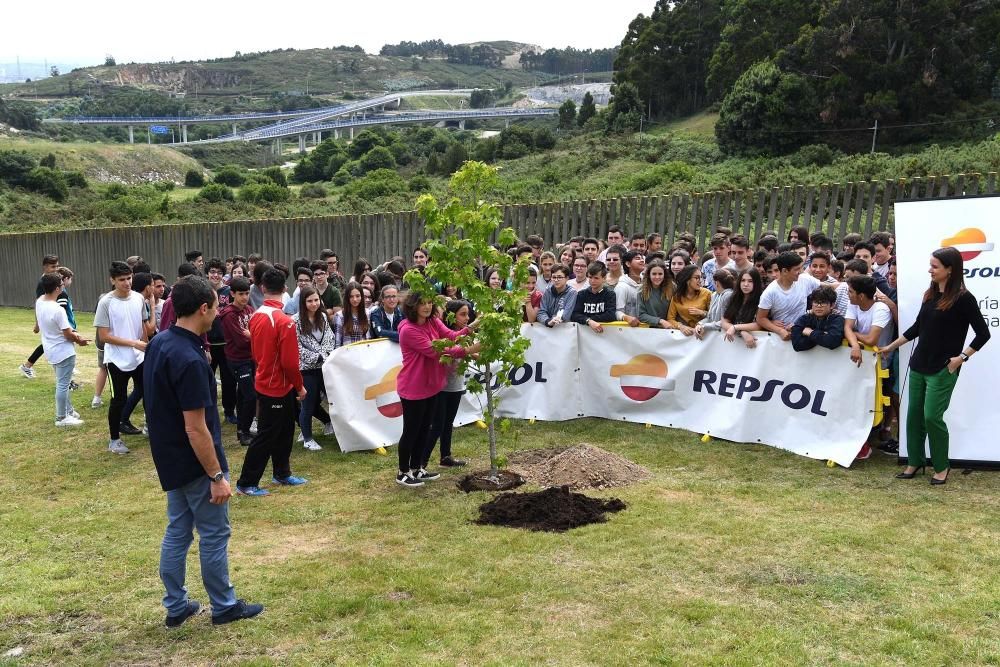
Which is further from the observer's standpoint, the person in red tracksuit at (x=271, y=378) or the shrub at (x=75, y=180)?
the shrub at (x=75, y=180)

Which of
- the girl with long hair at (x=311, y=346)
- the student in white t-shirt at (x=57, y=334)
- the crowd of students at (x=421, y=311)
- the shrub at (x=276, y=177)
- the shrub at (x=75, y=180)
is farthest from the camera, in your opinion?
the shrub at (x=276, y=177)

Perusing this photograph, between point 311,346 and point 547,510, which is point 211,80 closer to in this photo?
point 311,346

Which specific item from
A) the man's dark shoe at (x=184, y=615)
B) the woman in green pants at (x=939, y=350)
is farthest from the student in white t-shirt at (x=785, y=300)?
the man's dark shoe at (x=184, y=615)

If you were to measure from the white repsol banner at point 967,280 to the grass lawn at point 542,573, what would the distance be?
432 mm

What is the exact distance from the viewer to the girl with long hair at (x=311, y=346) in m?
8.67

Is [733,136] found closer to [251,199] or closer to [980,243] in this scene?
[251,199]

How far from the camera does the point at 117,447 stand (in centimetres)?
905

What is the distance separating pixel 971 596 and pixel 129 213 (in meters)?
37.1

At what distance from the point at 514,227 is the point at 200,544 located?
1156 cm

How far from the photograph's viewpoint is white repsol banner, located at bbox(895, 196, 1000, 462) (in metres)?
7.36

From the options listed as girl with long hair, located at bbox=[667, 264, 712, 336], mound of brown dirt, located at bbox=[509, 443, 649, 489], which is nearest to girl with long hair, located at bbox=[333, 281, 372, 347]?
mound of brown dirt, located at bbox=[509, 443, 649, 489]

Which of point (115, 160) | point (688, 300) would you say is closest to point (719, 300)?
point (688, 300)

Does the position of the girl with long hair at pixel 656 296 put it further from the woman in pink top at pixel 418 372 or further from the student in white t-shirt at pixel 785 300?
the woman in pink top at pixel 418 372

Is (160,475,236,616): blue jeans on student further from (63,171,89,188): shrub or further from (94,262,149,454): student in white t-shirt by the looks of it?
(63,171,89,188): shrub
